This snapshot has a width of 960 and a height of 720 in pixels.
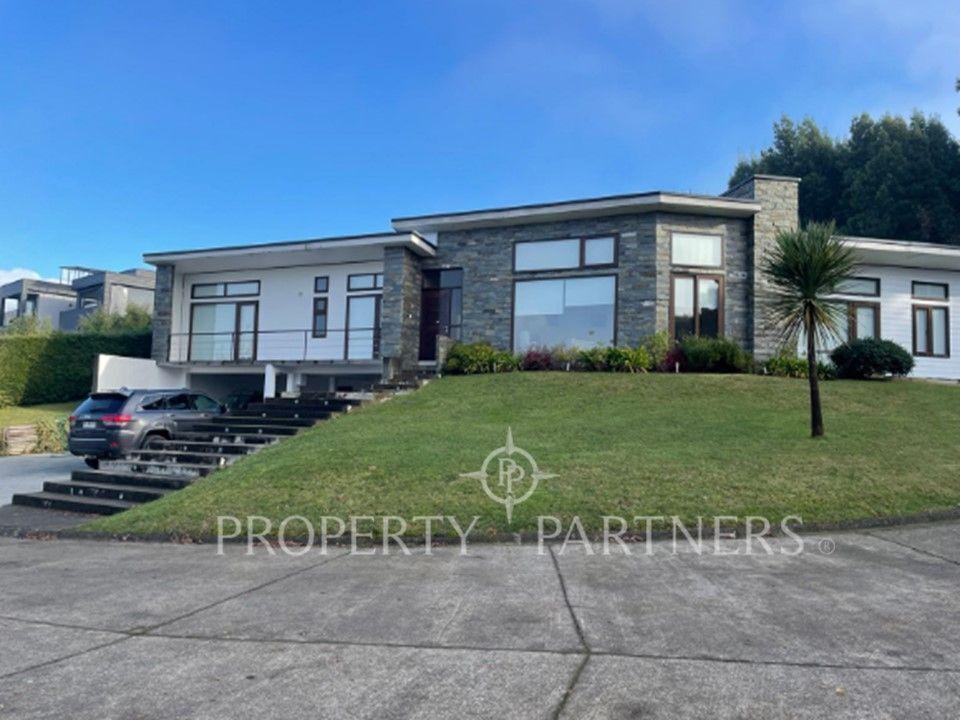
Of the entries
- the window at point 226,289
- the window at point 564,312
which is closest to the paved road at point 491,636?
the window at point 564,312

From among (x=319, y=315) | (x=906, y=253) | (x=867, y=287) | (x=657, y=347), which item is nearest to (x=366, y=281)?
(x=319, y=315)

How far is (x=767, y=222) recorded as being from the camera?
1809 centimetres

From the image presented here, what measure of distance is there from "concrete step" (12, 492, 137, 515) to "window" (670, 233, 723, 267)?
46.6ft

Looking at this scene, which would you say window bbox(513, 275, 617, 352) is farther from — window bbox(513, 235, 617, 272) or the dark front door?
the dark front door

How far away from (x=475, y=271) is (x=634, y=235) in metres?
4.69

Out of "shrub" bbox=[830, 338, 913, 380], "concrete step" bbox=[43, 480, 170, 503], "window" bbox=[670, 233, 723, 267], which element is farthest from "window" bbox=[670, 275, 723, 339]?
"concrete step" bbox=[43, 480, 170, 503]

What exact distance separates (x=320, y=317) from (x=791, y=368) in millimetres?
14007

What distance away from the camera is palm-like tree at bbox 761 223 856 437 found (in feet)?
35.3

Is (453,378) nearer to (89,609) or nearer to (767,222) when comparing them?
(767,222)

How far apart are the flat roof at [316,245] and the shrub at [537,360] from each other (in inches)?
179

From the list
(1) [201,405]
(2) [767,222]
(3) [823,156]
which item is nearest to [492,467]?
(1) [201,405]

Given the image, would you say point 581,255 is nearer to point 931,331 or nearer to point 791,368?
point 791,368

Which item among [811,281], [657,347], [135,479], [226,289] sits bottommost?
[135,479]

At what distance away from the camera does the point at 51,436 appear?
1855cm
